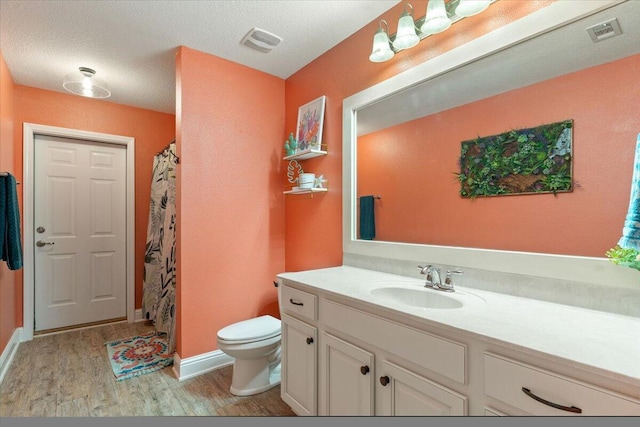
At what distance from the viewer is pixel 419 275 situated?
5.32 feet

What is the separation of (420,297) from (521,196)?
24.8 inches

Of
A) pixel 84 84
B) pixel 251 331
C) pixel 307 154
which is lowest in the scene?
pixel 251 331

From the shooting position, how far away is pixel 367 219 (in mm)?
1942

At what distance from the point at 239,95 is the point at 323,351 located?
2.04 m

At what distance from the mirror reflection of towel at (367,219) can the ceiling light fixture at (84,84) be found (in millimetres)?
2332

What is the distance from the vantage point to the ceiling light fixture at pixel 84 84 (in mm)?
2332

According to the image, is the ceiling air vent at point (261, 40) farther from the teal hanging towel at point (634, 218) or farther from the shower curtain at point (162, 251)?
the teal hanging towel at point (634, 218)

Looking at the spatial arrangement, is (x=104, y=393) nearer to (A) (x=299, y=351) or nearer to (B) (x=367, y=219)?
(A) (x=299, y=351)

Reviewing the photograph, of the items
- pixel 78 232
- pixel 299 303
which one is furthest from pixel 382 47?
pixel 78 232

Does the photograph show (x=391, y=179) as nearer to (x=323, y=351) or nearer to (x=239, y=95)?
(x=323, y=351)

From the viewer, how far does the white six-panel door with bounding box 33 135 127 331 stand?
2934 millimetres

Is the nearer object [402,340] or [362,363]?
[402,340]

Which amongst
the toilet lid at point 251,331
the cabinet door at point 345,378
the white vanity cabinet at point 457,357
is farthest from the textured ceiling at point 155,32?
the toilet lid at point 251,331

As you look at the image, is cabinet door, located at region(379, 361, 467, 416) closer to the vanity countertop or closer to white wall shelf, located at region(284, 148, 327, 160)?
the vanity countertop
